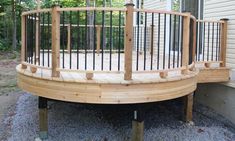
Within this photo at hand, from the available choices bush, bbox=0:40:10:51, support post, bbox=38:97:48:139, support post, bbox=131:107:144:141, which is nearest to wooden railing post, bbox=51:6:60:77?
support post, bbox=38:97:48:139

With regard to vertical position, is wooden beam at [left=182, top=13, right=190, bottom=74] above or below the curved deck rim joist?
above

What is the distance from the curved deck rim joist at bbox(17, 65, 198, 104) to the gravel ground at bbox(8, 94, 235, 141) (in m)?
1.02

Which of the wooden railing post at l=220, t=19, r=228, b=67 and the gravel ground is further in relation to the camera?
the wooden railing post at l=220, t=19, r=228, b=67

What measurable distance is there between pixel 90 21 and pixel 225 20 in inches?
478

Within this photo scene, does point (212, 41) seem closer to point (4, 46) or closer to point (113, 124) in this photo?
point (113, 124)

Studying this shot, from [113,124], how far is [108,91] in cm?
177

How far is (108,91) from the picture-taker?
4277mm

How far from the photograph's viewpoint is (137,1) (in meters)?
12.3

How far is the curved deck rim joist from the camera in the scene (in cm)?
428

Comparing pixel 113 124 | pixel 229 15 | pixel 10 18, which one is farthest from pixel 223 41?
pixel 10 18

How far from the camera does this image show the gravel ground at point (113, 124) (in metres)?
5.34

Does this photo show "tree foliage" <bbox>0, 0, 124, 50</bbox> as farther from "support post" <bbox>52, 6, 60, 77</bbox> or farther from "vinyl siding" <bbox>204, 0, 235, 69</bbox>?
"support post" <bbox>52, 6, 60, 77</bbox>

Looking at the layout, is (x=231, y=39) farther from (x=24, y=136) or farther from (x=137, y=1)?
(x=137, y=1)

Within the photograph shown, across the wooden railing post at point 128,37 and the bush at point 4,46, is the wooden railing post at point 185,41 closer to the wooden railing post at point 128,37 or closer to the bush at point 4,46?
the wooden railing post at point 128,37
